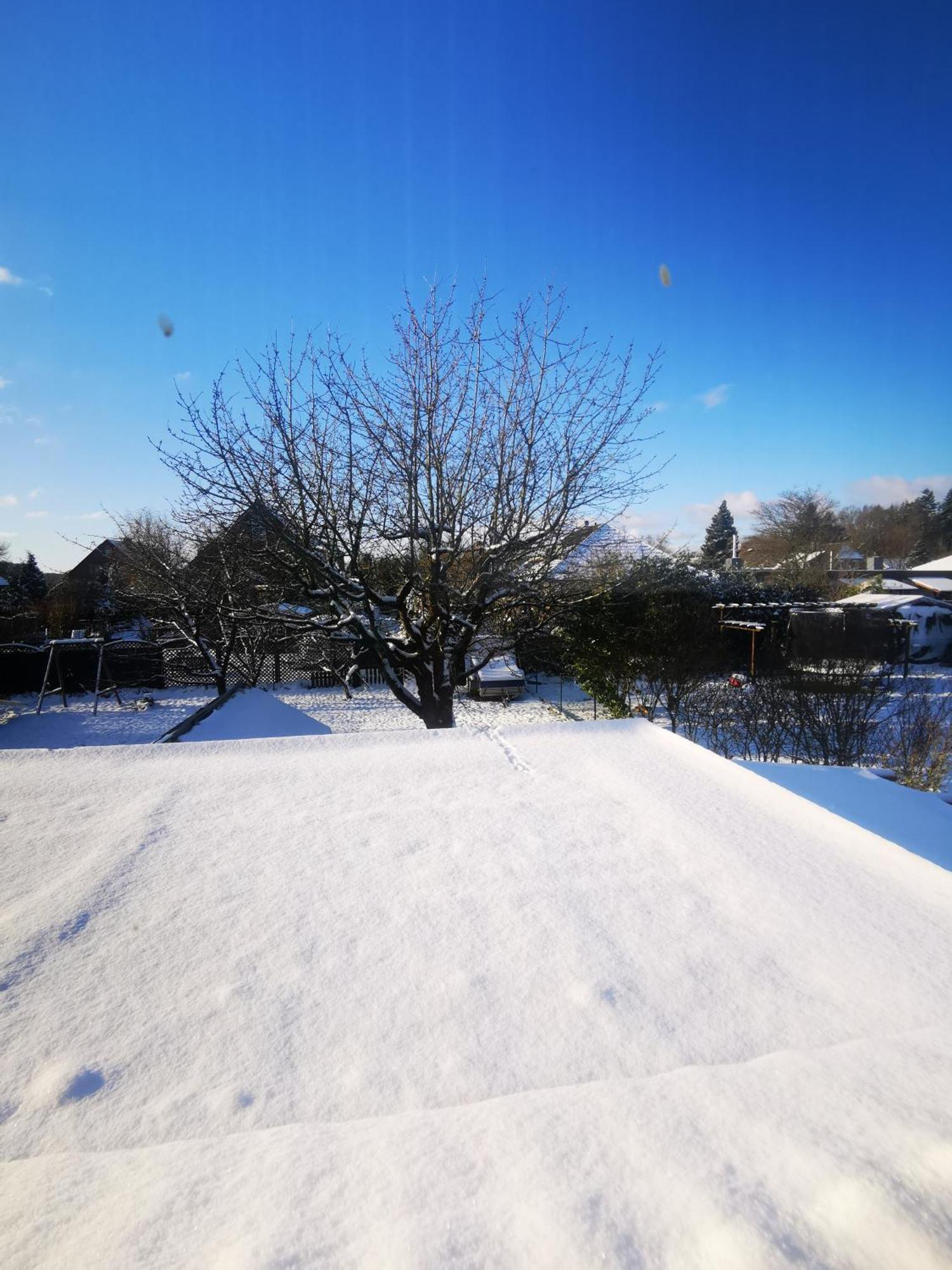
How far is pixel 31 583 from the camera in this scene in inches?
829

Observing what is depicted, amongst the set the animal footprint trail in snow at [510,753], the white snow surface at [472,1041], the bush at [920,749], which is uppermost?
the animal footprint trail in snow at [510,753]

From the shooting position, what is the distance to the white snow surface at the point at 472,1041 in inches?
33.7

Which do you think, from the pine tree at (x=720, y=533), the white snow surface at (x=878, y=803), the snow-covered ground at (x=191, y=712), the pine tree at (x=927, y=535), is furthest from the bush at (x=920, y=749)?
the pine tree at (x=927, y=535)

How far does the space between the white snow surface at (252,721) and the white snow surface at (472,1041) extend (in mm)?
2146

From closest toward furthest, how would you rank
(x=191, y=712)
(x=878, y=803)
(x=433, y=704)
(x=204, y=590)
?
(x=878, y=803), (x=433, y=704), (x=204, y=590), (x=191, y=712)

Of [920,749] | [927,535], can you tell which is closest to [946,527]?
[927,535]

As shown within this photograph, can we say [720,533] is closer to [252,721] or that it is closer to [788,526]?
[788,526]

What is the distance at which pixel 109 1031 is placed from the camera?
48.5 inches

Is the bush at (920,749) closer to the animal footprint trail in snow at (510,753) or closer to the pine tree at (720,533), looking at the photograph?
the animal footprint trail in snow at (510,753)

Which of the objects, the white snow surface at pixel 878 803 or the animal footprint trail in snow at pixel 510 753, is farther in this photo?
the animal footprint trail in snow at pixel 510 753

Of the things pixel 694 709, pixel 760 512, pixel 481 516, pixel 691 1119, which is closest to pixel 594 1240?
pixel 691 1119

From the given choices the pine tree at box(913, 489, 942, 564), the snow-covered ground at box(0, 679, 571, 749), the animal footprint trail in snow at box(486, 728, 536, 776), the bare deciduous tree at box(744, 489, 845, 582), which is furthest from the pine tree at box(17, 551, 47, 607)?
the pine tree at box(913, 489, 942, 564)

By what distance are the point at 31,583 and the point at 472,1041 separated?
25.4 meters

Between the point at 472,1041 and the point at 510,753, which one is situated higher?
the point at 510,753
